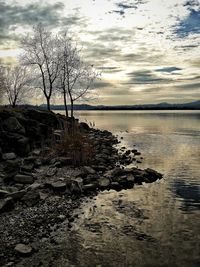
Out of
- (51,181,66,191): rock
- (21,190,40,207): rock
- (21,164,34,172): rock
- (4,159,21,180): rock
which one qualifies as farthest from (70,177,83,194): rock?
(21,164,34,172): rock

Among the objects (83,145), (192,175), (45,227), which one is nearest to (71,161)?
(83,145)

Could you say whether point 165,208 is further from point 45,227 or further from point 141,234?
point 45,227

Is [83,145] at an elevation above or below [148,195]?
above

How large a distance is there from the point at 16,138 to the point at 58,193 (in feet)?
29.6

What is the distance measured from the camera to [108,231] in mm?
11094

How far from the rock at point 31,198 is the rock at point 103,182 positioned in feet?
12.2

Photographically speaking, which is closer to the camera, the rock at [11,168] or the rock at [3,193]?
the rock at [3,193]

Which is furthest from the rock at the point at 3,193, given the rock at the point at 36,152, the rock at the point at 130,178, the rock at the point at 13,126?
the rock at the point at 13,126

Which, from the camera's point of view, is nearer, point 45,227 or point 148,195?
point 45,227

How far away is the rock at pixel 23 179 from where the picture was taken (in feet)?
52.5

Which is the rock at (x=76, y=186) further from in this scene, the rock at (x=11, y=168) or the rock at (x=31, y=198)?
the rock at (x=11, y=168)

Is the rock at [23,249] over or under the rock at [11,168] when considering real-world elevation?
under

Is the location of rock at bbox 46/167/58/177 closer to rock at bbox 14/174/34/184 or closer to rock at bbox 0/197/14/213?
rock at bbox 14/174/34/184

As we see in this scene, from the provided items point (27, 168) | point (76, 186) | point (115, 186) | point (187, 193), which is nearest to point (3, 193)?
point (76, 186)
